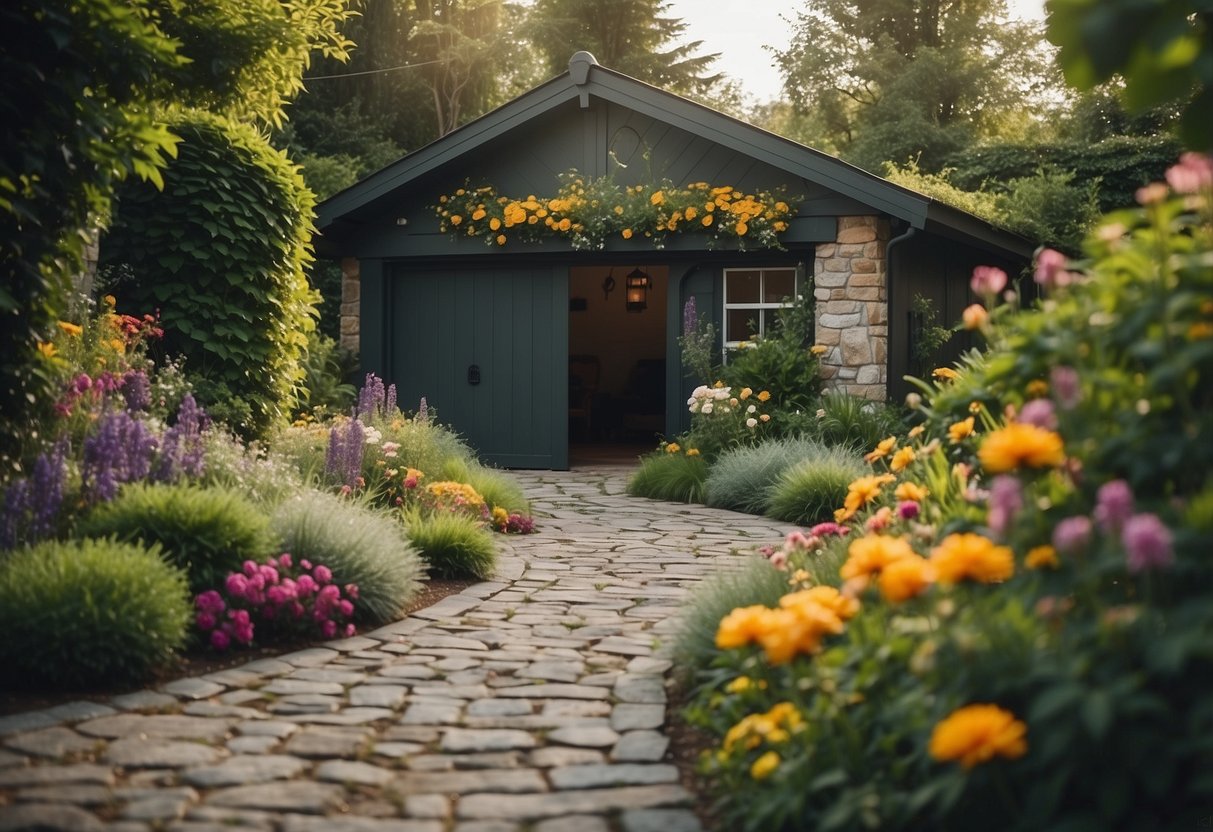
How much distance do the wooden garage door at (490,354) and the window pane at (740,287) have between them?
1735mm

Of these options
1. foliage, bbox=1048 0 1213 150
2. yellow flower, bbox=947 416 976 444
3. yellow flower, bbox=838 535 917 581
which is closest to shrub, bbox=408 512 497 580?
yellow flower, bbox=947 416 976 444

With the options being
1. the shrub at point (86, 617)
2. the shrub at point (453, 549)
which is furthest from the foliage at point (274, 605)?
the shrub at point (453, 549)

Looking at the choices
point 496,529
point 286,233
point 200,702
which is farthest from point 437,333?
point 200,702

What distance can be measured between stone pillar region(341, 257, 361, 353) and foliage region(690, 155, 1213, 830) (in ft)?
35.3

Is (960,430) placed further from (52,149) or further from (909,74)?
(909,74)

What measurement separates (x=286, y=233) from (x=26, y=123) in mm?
3671

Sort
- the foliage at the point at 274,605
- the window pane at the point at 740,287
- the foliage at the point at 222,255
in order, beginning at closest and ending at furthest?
the foliage at the point at 274,605 < the foliage at the point at 222,255 < the window pane at the point at 740,287

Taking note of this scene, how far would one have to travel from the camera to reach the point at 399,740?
3559mm

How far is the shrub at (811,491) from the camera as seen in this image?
8.09 m

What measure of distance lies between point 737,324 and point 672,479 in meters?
2.81

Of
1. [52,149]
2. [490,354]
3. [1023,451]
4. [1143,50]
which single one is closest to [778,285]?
[490,354]

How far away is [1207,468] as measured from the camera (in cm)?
252

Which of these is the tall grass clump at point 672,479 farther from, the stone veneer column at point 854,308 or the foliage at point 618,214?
the foliage at point 618,214

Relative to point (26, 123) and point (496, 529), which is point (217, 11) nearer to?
point (26, 123)
